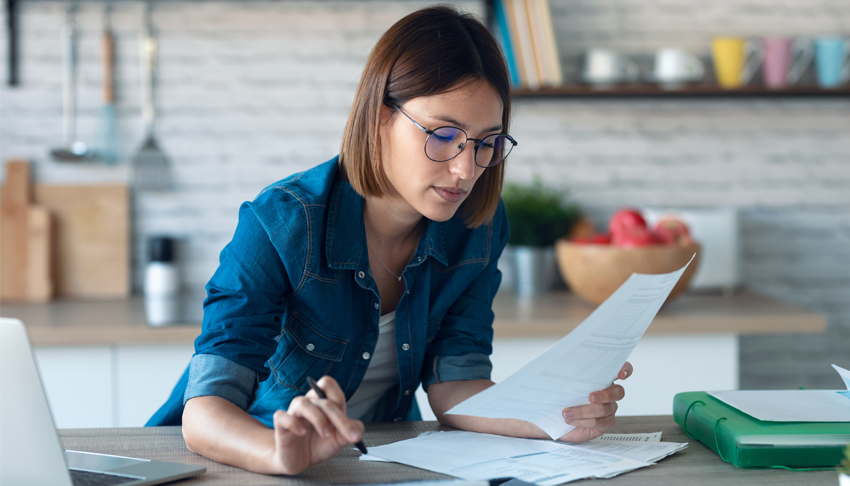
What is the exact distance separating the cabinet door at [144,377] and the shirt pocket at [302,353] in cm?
93

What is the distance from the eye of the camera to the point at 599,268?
2113 millimetres

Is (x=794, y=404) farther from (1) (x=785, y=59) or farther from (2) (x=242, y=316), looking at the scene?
(1) (x=785, y=59)

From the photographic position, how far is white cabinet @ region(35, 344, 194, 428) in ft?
6.42

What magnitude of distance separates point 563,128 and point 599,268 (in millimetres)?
699

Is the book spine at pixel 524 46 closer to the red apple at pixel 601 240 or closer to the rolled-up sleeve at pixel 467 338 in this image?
the red apple at pixel 601 240

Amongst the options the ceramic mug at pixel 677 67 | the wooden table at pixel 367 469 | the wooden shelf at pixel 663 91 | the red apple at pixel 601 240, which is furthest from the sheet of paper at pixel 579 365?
the ceramic mug at pixel 677 67

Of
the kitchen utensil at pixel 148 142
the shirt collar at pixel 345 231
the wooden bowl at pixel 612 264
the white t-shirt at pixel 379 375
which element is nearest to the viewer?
the shirt collar at pixel 345 231

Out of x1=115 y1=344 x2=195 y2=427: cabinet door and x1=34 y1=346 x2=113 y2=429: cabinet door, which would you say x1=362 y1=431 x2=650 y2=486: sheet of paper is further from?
x1=34 y1=346 x2=113 y2=429: cabinet door

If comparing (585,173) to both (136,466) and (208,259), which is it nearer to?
(208,259)

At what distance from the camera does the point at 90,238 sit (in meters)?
2.46

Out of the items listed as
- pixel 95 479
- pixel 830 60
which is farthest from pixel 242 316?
pixel 830 60

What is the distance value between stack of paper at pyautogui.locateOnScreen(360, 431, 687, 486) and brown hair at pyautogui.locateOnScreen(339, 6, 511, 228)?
0.40m

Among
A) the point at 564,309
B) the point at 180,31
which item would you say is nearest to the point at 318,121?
the point at 180,31

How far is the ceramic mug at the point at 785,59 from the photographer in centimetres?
248
